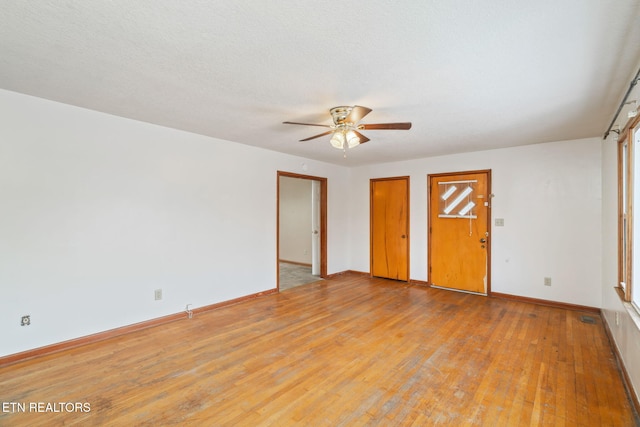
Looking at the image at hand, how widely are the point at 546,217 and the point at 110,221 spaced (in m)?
5.76

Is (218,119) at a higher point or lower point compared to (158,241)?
higher

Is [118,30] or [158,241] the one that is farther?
[158,241]

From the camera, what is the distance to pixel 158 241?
3.58 m

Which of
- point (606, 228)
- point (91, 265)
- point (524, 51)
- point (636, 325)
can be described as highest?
point (524, 51)

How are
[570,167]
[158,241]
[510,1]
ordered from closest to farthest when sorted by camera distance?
[510,1]
[158,241]
[570,167]

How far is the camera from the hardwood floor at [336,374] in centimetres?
197

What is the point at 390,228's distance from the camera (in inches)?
235

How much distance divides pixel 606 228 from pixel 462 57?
3.29 m

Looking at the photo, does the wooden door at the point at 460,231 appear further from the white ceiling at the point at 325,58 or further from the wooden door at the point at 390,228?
the white ceiling at the point at 325,58

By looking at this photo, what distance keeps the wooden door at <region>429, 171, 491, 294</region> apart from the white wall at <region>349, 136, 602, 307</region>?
141 mm

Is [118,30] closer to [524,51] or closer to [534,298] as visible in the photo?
[524,51]

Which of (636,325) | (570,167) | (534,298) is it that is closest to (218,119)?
(636,325)
